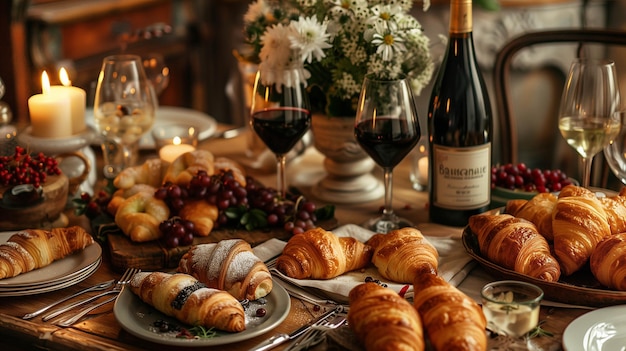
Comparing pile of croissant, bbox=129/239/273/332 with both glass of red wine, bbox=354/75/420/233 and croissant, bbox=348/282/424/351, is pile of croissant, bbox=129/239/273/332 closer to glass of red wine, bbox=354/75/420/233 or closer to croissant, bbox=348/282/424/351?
croissant, bbox=348/282/424/351

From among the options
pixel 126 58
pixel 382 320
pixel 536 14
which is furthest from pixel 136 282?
pixel 536 14

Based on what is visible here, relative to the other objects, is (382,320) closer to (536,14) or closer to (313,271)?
(313,271)

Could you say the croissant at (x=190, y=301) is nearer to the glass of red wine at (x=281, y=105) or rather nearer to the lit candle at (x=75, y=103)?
the glass of red wine at (x=281, y=105)

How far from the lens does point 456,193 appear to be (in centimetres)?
150

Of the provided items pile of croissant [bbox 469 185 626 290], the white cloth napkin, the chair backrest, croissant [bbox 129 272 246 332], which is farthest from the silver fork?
the chair backrest

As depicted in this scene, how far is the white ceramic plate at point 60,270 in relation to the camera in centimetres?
125

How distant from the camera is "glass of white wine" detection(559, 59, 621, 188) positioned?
148 centimetres

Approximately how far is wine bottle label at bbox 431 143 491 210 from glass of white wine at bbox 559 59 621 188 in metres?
0.17

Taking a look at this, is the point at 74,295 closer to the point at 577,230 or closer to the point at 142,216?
the point at 142,216

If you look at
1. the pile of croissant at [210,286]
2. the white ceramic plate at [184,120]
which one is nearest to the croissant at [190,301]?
the pile of croissant at [210,286]

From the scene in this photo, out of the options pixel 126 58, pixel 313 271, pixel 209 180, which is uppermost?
pixel 126 58

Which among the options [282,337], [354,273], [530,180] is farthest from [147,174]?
[530,180]

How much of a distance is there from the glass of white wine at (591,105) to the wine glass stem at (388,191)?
1.12ft

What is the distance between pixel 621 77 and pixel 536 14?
55cm
